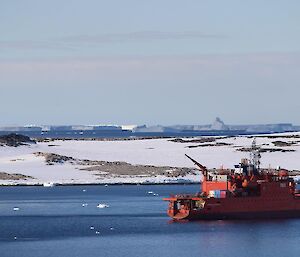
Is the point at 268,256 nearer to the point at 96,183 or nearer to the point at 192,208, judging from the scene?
the point at 192,208

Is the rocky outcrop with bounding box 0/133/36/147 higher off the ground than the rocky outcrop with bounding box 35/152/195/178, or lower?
higher

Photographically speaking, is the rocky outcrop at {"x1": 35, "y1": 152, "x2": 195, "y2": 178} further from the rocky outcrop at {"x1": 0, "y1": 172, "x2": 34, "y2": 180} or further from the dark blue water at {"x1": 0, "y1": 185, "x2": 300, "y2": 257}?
the dark blue water at {"x1": 0, "y1": 185, "x2": 300, "y2": 257}

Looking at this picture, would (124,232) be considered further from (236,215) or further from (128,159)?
(128,159)

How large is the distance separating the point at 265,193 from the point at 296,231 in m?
7.92

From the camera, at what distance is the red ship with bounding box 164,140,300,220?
3162 inches

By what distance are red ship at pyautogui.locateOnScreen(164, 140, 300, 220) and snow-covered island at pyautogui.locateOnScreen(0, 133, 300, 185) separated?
30855 millimetres

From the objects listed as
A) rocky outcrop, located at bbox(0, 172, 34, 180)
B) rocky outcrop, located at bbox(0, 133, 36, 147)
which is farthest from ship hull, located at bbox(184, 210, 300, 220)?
rocky outcrop, located at bbox(0, 133, 36, 147)

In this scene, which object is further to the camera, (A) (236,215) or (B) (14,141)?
(B) (14,141)

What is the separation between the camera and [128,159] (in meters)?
140

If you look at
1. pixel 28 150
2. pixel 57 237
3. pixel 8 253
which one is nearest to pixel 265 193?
pixel 57 237

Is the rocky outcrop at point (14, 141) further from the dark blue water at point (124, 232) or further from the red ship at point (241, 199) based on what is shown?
the red ship at point (241, 199)

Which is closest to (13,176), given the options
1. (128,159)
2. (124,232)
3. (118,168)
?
(118,168)

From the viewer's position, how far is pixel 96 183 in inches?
4712

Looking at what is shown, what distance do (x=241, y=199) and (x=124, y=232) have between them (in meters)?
11.0
